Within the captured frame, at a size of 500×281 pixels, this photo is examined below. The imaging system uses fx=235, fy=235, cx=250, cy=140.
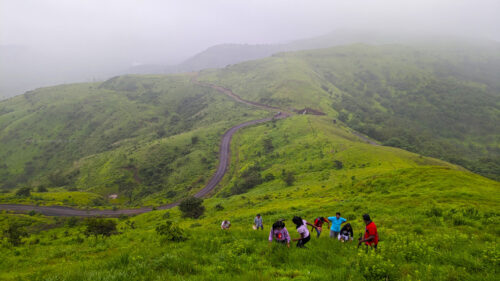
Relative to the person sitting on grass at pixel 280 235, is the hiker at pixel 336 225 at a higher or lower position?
lower

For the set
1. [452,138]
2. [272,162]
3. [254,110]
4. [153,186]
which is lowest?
[452,138]

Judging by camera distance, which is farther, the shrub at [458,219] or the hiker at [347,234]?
the shrub at [458,219]

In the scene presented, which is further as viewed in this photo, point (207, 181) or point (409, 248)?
point (207, 181)

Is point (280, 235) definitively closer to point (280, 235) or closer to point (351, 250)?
point (280, 235)

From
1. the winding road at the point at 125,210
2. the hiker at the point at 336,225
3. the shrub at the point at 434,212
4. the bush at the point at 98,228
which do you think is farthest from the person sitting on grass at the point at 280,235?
the winding road at the point at 125,210

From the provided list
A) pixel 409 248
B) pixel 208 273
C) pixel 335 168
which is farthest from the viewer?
pixel 335 168

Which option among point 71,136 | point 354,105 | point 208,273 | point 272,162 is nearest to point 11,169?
point 71,136

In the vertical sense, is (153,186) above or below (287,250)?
below

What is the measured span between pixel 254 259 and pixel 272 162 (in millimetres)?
81383

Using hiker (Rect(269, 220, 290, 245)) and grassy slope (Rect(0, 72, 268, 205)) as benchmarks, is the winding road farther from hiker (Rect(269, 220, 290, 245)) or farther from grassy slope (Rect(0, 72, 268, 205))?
hiker (Rect(269, 220, 290, 245))

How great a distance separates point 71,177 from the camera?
114750 millimetres

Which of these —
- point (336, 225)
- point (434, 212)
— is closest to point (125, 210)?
point (336, 225)

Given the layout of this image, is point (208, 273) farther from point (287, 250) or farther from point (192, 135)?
point (192, 135)

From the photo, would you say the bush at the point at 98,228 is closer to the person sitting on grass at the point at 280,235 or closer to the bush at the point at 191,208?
the person sitting on grass at the point at 280,235
